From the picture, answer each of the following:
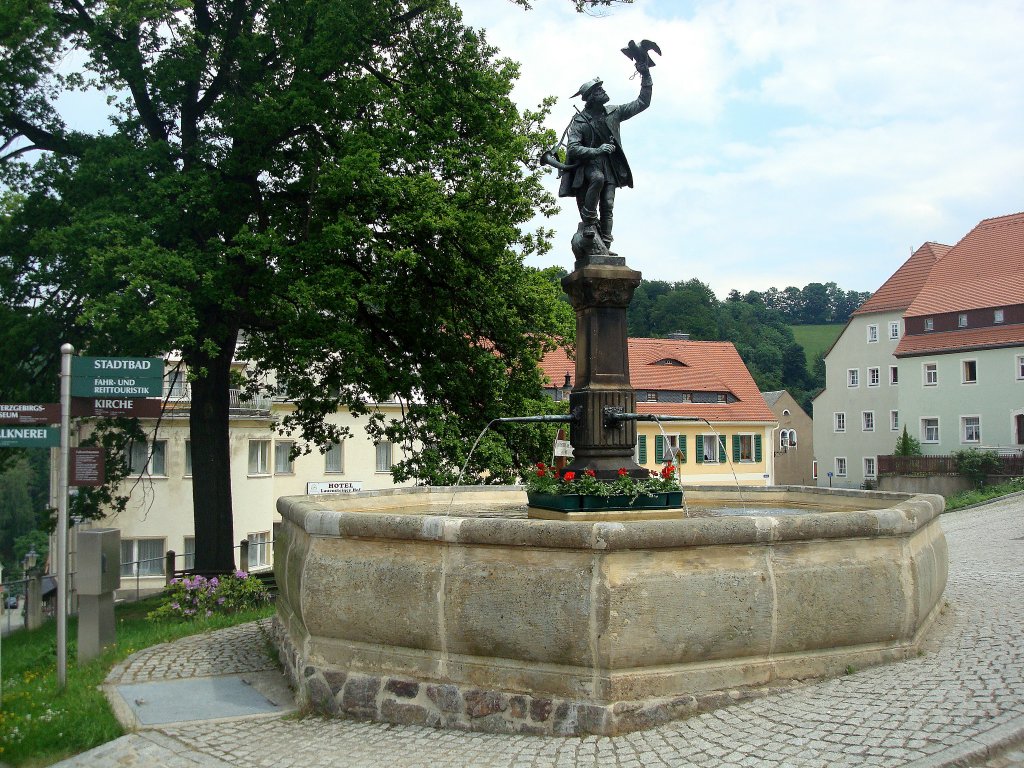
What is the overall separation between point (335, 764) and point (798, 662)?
127 inches

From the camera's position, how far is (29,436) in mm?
7574

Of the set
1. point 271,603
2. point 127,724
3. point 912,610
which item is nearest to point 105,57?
point 271,603

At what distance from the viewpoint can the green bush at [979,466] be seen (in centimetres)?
3660

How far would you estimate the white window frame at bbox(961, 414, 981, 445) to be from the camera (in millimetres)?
42812

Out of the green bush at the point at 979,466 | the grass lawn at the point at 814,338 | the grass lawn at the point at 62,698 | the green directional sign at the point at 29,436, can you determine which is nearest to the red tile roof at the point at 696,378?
the green bush at the point at 979,466

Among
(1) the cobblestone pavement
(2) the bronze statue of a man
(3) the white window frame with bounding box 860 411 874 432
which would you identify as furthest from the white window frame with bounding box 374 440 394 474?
(1) the cobblestone pavement

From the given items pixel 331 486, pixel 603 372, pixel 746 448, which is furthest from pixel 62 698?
pixel 746 448

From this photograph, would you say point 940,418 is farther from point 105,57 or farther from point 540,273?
point 105,57

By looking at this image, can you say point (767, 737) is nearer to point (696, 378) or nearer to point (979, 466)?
point (979, 466)

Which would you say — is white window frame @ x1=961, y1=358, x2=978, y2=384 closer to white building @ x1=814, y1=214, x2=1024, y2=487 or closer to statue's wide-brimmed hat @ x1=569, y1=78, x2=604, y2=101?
white building @ x1=814, y1=214, x2=1024, y2=487

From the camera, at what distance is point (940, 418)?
44.4m

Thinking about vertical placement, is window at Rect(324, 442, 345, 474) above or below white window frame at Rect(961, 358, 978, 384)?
below

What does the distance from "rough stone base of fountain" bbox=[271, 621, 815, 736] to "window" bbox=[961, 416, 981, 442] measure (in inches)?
1645

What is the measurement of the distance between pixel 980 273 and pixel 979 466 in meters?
12.8
